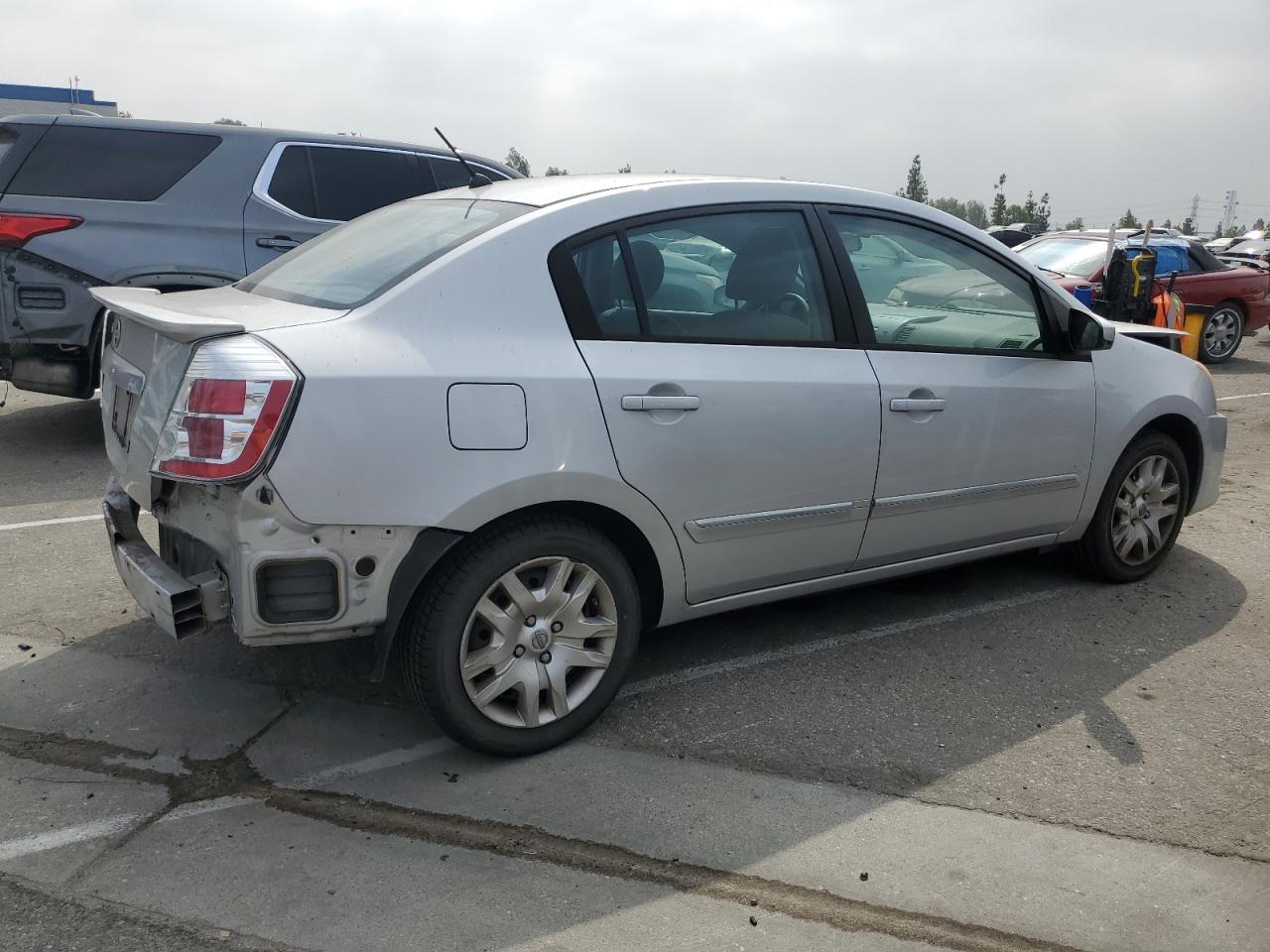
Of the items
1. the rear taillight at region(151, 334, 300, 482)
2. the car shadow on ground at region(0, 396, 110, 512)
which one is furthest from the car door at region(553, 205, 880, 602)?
the car shadow on ground at region(0, 396, 110, 512)

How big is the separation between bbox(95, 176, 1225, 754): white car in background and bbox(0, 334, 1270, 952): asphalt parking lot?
12.8 inches

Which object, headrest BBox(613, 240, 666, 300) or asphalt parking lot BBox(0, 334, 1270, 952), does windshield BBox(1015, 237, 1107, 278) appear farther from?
headrest BBox(613, 240, 666, 300)

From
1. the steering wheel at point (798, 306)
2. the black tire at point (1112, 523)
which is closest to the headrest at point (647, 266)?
the steering wheel at point (798, 306)

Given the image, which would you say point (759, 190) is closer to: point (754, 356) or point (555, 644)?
point (754, 356)

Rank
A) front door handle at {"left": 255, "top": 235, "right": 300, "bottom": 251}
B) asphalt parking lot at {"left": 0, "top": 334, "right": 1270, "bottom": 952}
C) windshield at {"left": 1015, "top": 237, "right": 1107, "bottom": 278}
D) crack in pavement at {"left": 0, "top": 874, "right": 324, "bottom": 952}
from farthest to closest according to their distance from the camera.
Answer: windshield at {"left": 1015, "top": 237, "right": 1107, "bottom": 278}
front door handle at {"left": 255, "top": 235, "right": 300, "bottom": 251}
asphalt parking lot at {"left": 0, "top": 334, "right": 1270, "bottom": 952}
crack in pavement at {"left": 0, "top": 874, "right": 324, "bottom": 952}

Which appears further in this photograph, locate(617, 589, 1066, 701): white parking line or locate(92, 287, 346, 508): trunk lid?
locate(617, 589, 1066, 701): white parking line

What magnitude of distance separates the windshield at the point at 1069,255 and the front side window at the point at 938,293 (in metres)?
8.22

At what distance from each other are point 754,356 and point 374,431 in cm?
133

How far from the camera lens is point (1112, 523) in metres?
4.96

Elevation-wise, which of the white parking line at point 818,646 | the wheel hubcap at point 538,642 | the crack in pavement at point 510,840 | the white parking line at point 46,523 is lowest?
the crack in pavement at point 510,840

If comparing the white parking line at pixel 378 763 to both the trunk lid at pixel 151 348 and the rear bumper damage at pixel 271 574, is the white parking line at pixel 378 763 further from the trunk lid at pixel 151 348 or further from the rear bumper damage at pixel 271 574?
the trunk lid at pixel 151 348

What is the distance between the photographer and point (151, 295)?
3850 mm

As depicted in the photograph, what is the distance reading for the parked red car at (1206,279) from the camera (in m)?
12.9

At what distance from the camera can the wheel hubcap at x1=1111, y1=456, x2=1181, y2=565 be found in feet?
16.3
